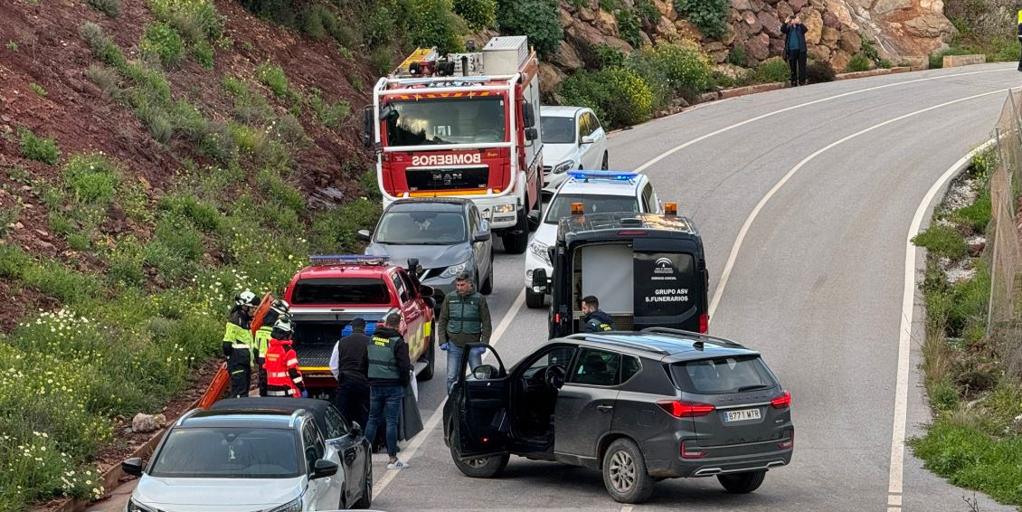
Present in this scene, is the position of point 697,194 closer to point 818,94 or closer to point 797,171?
point 797,171

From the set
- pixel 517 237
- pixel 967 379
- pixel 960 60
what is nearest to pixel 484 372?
pixel 967 379

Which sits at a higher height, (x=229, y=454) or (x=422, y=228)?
(x=229, y=454)

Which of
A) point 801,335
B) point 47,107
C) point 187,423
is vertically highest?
point 47,107

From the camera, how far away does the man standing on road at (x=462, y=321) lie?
19688mm

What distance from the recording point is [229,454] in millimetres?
13867

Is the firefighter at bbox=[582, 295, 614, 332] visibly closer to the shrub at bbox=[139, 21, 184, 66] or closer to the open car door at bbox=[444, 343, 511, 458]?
the open car door at bbox=[444, 343, 511, 458]

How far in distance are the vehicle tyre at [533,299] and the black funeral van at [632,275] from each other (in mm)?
5123

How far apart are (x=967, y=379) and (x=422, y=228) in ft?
29.5

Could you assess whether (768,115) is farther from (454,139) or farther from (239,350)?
(239,350)

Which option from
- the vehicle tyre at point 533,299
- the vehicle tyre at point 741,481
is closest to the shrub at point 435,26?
the vehicle tyre at point 533,299

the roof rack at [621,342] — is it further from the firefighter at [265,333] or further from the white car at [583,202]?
the white car at [583,202]

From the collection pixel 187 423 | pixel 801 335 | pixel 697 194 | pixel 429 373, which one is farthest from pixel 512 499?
pixel 697 194

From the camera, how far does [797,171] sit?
37.7 meters

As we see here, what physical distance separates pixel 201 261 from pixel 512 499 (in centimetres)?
1039
